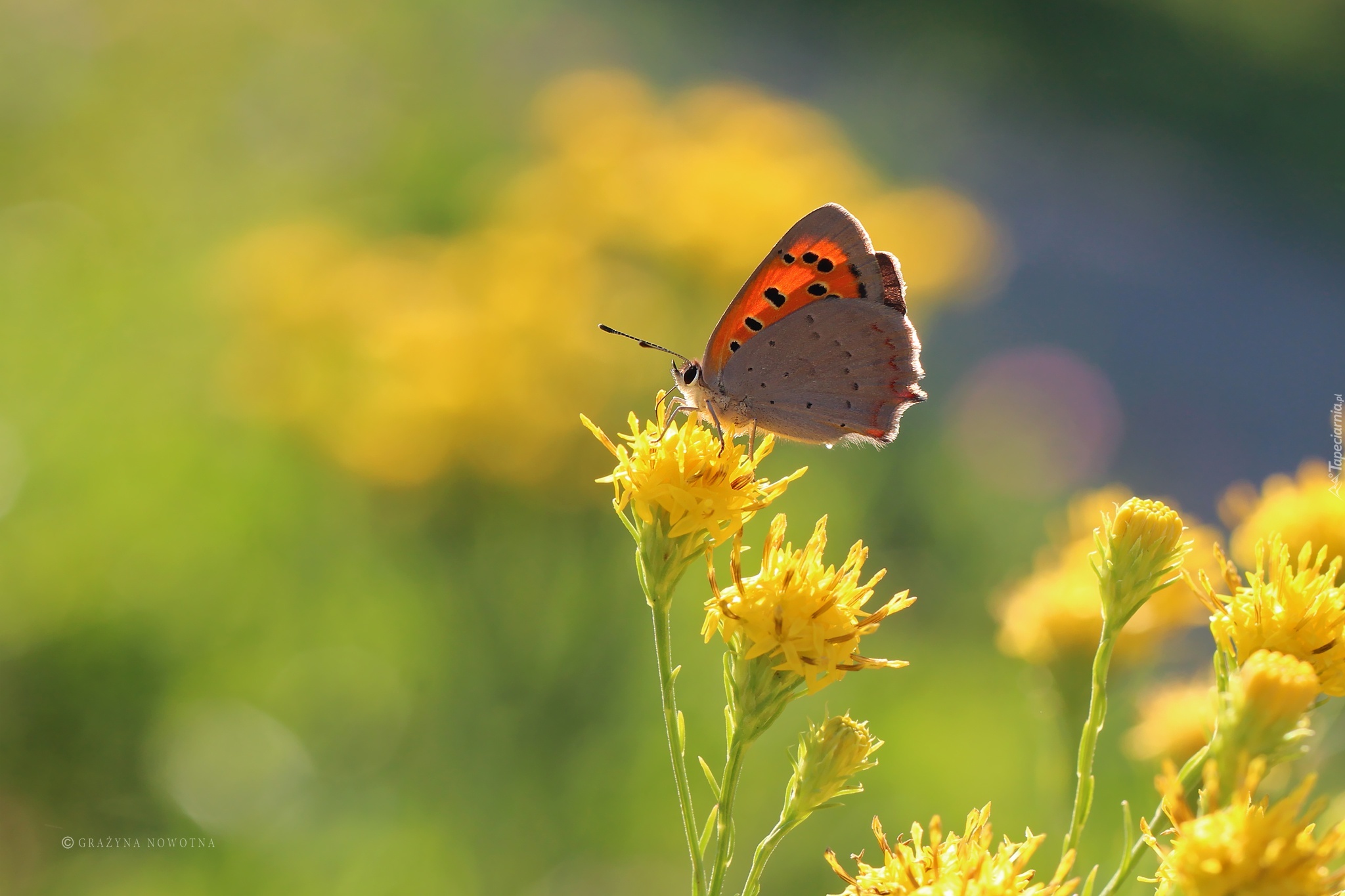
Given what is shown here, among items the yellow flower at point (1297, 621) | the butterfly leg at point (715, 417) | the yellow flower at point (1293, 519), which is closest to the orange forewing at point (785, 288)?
the butterfly leg at point (715, 417)

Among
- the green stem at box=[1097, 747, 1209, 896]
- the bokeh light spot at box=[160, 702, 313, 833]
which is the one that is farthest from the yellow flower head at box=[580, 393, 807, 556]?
the bokeh light spot at box=[160, 702, 313, 833]

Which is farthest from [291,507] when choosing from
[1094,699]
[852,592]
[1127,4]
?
[1127,4]

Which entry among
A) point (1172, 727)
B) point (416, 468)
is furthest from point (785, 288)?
point (416, 468)

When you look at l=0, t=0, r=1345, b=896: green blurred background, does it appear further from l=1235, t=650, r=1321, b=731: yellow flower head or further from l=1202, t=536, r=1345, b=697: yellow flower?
l=1235, t=650, r=1321, b=731: yellow flower head

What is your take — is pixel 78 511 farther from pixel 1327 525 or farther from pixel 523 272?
pixel 1327 525

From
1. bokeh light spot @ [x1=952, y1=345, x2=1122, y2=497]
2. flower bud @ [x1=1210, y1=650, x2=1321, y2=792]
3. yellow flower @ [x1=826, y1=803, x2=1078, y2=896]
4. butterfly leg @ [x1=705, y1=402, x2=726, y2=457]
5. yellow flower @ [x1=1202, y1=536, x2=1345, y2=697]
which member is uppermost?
bokeh light spot @ [x1=952, y1=345, x2=1122, y2=497]

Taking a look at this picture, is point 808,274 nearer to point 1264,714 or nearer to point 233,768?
point 1264,714

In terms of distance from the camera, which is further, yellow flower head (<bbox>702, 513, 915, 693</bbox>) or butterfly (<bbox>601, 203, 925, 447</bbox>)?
butterfly (<bbox>601, 203, 925, 447</bbox>)
